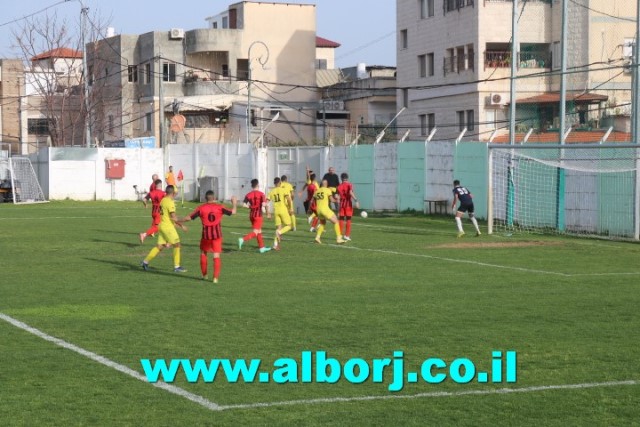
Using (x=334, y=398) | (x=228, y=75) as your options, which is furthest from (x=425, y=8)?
(x=334, y=398)

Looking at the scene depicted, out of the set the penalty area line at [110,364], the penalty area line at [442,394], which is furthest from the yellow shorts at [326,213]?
the penalty area line at [442,394]

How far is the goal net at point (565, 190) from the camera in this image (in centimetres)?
3114

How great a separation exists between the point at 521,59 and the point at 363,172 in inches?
540

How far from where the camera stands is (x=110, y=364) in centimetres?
1220

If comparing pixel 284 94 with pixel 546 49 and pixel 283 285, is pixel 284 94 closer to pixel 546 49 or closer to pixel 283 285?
pixel 546 49

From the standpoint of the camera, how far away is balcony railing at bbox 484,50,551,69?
55.2m

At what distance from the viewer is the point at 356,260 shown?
2469 cm

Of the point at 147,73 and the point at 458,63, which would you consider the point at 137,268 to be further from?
the point at 147,73

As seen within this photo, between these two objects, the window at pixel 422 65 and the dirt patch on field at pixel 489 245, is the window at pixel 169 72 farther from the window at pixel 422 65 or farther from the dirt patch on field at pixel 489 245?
the dirt patch on field at pixel 489 245

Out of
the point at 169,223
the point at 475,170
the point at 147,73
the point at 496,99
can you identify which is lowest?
the point at 169,223

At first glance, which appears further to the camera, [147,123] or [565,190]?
[147,123]

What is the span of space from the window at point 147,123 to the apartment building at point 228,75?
0.08 metres

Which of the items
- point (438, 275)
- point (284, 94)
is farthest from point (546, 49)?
point (438, 275)

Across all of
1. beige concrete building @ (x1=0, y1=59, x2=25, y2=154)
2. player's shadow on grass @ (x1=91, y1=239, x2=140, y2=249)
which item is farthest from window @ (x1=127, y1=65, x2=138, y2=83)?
player's shadow on grass @ (x1=91, y1=239, x2=140, y2=249)
